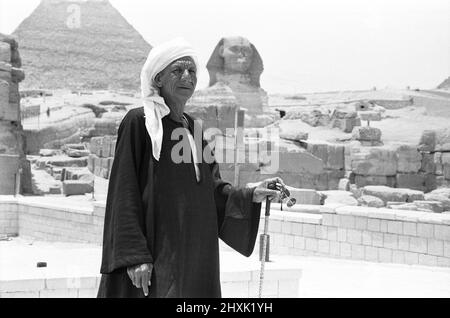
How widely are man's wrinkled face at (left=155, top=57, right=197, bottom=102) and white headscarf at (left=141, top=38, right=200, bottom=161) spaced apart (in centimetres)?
2

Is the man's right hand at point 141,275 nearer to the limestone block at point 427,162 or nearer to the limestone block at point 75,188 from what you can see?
the limestone block at point 75,188

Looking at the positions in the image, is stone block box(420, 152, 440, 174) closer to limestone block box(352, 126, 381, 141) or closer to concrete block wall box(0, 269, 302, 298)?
limestone block box(352, 126, 381, 141)

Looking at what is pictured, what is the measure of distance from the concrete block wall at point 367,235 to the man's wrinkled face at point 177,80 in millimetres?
4869

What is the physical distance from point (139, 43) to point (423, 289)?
100 m

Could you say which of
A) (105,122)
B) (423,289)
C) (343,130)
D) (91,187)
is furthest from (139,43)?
(423,289)

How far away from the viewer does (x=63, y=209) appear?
9.66 metres

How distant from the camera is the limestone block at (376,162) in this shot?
16.6 m

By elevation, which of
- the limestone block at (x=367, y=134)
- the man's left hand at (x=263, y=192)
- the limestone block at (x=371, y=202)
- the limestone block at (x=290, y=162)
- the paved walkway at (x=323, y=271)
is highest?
the limestone block at (x=367, y=134)

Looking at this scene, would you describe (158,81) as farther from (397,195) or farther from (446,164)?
(446,164)

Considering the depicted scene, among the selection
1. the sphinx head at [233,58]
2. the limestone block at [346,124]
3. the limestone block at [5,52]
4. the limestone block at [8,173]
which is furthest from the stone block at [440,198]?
the sphinx head at [233,58]

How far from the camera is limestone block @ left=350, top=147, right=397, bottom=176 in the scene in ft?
54.5

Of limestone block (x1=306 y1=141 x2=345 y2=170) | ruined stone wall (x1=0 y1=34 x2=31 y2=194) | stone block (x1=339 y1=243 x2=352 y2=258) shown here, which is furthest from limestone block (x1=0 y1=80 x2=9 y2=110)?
stone block (x1=339 y1=243 x2=352 y2=258)

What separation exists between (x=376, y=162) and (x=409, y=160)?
3.08 ft

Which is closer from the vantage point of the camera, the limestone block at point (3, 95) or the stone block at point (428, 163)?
the limestone block at point (3, 95)
